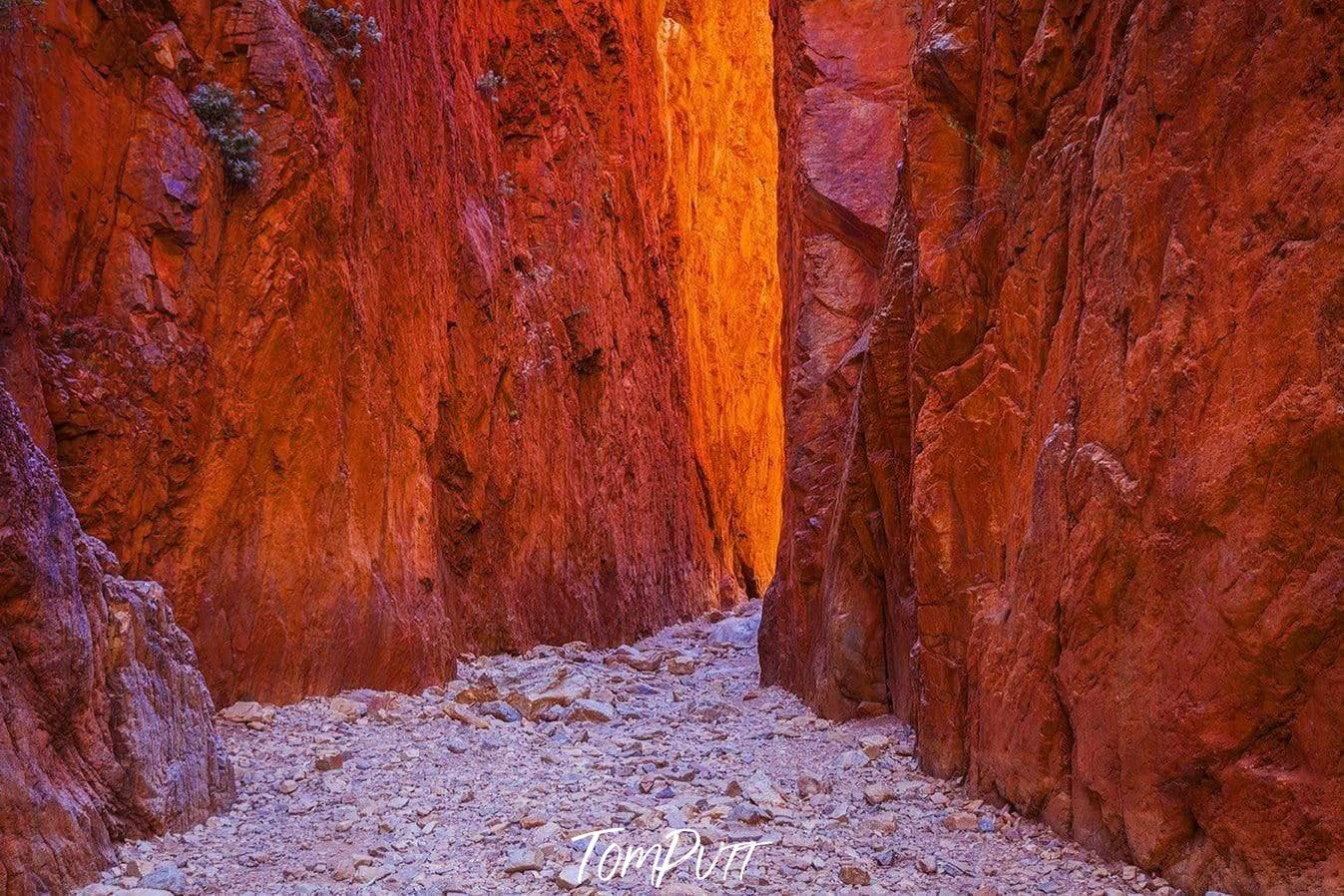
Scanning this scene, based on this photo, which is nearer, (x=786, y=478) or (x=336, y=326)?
(x=336, y=326)

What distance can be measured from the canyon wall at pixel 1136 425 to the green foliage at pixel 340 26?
21.3 feet

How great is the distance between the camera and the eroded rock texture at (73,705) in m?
5.09

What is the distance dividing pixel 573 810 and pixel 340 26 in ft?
29.6

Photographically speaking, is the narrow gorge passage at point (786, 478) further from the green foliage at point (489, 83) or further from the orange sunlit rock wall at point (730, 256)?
the orange sunlit rock wall at point (730, 256)

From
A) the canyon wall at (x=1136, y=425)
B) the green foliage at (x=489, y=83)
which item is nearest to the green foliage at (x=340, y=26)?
the green foliage at (x=489, y=83)

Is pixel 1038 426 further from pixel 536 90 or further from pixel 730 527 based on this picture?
pixel 730 527

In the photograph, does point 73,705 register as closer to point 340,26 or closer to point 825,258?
point 340,26

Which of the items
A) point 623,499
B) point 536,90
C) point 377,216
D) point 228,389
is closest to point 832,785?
point 228,389

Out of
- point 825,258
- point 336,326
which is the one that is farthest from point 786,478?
point 336,326

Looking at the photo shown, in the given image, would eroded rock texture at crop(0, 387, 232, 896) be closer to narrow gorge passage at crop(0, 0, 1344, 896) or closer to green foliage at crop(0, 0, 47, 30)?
narrow gorge passage at crop(0, 0, 1344, 896)

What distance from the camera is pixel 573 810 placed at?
7.17m

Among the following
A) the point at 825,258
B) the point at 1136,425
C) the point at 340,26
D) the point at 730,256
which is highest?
the point at 340,26

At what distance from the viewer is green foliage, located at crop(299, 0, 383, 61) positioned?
455 inches

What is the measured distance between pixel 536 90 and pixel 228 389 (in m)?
12.1
